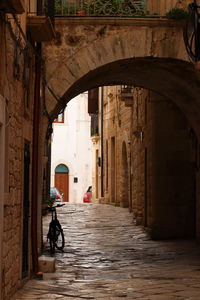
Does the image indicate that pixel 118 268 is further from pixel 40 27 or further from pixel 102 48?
pixel 40 27

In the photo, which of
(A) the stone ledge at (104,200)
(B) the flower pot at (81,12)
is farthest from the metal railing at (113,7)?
(A) the stone ledge at (104,200)

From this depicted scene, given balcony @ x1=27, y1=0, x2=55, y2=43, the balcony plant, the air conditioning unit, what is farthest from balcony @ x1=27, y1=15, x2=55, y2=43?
the balcony plant

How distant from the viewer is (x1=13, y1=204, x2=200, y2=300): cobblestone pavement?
8750 mm

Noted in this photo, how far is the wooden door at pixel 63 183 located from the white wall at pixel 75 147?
270 millimetres

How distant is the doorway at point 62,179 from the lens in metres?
44.7

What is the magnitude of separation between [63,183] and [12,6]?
38528 mm

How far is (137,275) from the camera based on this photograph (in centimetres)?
1052

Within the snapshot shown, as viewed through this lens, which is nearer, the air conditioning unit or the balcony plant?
the air conditioning unit

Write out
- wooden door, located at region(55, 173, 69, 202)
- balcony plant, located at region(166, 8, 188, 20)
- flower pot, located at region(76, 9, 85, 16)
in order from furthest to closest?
wooden door, located at region(55, 173, 69, 202), flower pot, located at region(76, 9, 85, 16), balcony plant, located at region(166, 8, 188, 20)

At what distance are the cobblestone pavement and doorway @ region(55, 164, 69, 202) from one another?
2553 cm

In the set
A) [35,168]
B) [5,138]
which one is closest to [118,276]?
[35,168]

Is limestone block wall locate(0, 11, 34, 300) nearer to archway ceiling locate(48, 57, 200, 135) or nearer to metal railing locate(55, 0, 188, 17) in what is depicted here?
archway ceiling locate(48, 57, 200, 135)

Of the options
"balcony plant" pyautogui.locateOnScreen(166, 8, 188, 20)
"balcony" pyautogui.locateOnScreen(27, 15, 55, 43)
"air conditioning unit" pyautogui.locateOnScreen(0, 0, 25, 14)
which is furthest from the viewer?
"balcony plant" pyautogui.locateOnScreen(166, 8, 188, 20)

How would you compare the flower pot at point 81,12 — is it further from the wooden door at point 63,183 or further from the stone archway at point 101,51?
the wooden door at point 63,183
